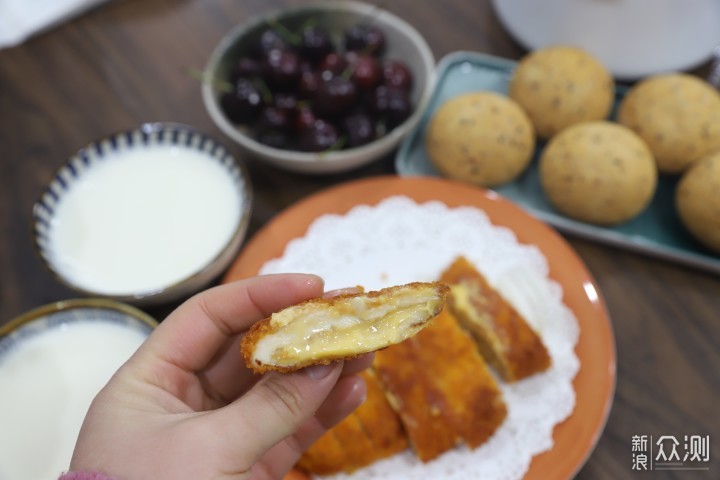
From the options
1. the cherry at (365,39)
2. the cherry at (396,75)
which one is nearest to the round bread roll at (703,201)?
the cherry at (396,75)

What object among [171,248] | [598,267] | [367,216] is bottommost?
[598,267]

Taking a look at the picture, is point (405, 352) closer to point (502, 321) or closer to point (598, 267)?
point (502, 321)

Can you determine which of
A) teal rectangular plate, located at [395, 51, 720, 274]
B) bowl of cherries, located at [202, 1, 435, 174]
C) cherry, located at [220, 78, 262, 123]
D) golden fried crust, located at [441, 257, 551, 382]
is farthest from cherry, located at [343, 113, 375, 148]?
golden fried crust, located at [441, 257, 551, 382]

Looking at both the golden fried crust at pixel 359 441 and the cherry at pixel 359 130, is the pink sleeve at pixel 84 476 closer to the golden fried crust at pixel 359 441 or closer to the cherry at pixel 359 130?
the golden fried crust at pixel 359 441

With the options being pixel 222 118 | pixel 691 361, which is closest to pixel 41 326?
pixel 222 118

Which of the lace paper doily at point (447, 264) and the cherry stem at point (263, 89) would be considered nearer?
the lace paper doily at point (447, 264)
